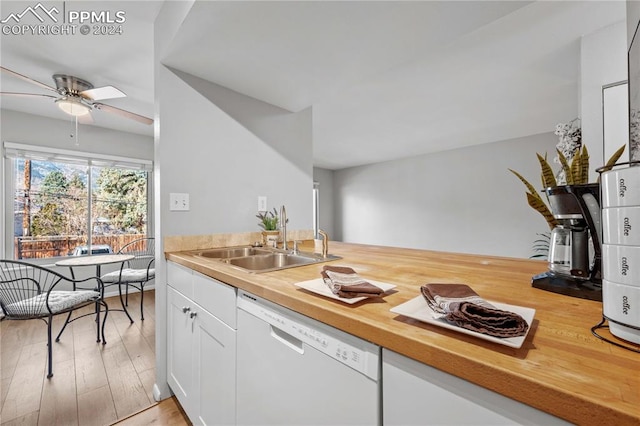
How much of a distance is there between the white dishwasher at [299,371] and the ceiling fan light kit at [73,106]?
9.24 ft

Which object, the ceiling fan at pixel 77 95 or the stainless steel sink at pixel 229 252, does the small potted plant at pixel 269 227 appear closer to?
the stainless steel sink at pixel 229 252

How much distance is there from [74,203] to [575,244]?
16.7 feet

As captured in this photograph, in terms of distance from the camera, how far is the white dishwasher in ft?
2.07

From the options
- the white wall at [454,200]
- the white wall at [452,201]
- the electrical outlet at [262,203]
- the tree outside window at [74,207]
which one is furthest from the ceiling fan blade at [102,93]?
the white wall at [452,201]

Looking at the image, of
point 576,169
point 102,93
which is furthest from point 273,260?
point 102,93

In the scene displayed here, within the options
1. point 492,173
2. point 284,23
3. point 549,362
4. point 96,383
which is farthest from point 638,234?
point 492,173

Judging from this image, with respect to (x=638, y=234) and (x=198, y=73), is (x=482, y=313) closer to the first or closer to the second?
(x=638, y=234)

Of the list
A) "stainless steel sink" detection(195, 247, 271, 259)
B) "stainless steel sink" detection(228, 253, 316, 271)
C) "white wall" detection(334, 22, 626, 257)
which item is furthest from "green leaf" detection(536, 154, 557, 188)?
"white wall" detection(334, 22, 626, 257)

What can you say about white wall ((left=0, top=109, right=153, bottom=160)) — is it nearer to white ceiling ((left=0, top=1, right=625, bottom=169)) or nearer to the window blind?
the window blind

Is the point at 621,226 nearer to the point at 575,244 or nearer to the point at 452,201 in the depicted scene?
the point at 575,244

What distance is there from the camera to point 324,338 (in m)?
0.72

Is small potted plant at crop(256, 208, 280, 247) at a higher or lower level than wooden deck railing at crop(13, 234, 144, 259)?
higher

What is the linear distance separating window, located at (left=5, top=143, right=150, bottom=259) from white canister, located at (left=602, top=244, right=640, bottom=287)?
500 centimetres

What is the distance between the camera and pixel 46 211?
3.57 metres
